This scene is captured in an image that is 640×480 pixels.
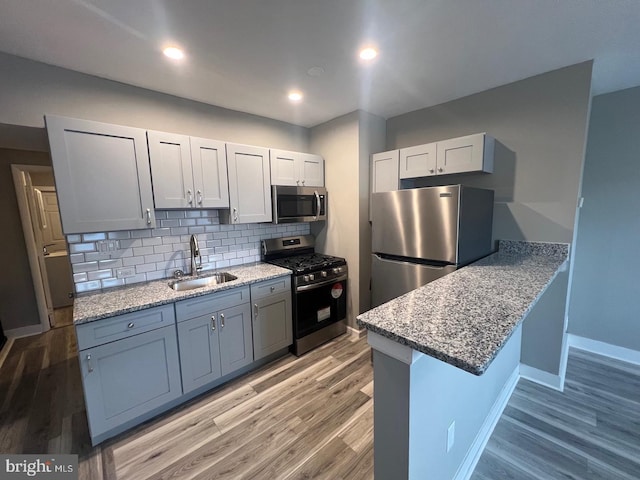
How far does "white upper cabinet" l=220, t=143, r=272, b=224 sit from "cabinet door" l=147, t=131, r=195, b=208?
0.37 metres

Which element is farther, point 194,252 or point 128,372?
point 194,252

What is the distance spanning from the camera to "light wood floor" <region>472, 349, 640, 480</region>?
1.53 meters

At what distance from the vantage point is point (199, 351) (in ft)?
6.84

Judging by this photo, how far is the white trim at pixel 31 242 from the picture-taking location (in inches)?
123

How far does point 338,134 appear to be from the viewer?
3057 millimetres

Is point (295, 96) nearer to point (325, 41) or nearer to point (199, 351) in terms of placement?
point (325, 41)

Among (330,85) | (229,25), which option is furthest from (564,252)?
(229,25)

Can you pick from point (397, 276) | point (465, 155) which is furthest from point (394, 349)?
point (465, 155)

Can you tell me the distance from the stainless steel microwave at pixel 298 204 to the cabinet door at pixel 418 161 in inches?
37.8

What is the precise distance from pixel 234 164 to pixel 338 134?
4.21 feet

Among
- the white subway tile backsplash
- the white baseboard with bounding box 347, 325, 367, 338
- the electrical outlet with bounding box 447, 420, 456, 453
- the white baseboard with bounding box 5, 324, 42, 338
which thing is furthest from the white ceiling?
the white baseboard with bounding box 5, 324, 42, 338

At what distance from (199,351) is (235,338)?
0.30 metres

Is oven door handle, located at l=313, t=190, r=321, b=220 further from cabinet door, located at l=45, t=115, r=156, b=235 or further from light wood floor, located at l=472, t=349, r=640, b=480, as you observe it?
light wood floor, located at l=472, t=349, r=640, b=480

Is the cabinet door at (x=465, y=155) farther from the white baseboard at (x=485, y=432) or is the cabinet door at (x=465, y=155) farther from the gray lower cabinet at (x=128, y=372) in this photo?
the gray lower cabinet at (x=128, y=372)
